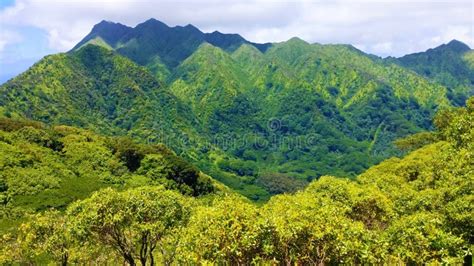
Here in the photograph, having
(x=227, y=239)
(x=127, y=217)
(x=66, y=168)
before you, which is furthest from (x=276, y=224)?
(x=66, y=168)

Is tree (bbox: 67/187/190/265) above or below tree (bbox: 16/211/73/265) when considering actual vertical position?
above

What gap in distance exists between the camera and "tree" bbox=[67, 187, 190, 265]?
116ft

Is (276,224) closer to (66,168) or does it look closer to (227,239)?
(227,239)

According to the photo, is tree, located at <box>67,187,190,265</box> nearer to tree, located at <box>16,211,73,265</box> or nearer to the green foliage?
tree, located at <box>16,211,73,265</box>

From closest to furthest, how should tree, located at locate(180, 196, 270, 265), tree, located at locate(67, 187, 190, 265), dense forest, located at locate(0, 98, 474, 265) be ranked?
1. tree, located at locate(180, 196, 270, 265)
2. dense forest, located at locate(0, 98, 474, 265)
3. tree, located at locate(67, 187, 190, 265)

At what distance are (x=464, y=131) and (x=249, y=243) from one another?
44.4 m

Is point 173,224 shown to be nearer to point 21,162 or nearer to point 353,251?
point 353,251

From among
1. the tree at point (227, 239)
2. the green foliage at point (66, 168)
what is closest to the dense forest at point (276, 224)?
the tree at point (227, 239)

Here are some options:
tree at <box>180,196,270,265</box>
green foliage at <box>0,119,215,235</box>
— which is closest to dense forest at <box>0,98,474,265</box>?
tree at <box>180,196,270,265</box>

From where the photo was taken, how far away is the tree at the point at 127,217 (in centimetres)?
3541

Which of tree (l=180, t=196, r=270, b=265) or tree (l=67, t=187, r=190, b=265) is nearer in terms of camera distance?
tree (l=180, t=196, r=270, b=265)

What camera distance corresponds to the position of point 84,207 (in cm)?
3656

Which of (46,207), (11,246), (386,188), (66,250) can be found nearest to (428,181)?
Result: (386,188)

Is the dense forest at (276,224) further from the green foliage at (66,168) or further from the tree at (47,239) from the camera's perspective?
the green foliage at (66,168)
